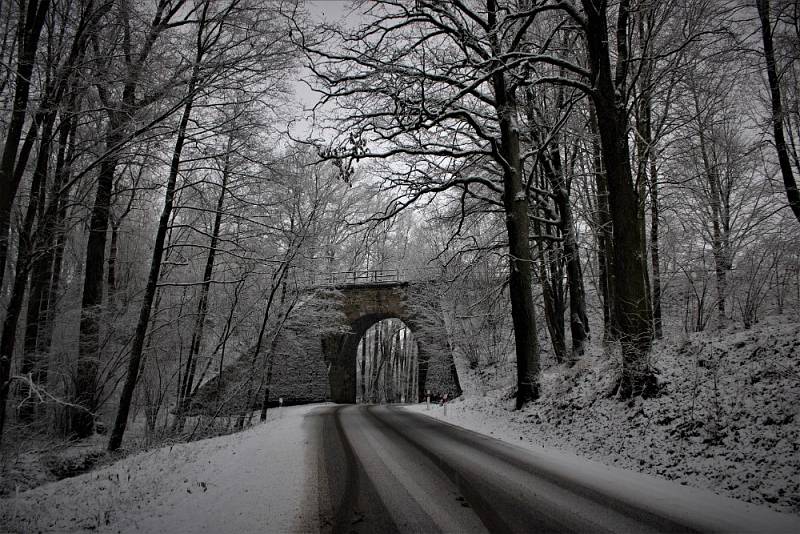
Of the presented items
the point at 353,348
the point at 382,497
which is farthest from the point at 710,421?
the point at 353,348

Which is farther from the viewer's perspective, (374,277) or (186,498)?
(374,277)

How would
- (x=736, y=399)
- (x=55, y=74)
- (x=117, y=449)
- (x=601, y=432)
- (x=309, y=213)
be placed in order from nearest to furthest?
(x=736, y=399), (x=55, y=74), (x=601, y=432), (x=117, y=449), (x=309, y=213)

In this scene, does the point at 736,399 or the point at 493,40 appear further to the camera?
the point at 493,40

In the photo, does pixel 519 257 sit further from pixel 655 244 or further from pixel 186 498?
pixel 186 498

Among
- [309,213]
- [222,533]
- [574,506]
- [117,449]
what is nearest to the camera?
[222,533]

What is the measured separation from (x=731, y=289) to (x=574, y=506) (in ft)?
27.9

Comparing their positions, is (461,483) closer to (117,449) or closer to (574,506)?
(574,506)

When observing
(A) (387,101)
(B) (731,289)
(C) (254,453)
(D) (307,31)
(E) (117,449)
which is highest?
(D) (307,31)

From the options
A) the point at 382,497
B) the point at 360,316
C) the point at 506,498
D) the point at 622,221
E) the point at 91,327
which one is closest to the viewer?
the point at 506,498

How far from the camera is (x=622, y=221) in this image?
7.14 metres

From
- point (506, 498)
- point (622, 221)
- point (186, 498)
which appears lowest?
point (186, 498)

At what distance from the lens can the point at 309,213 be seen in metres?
14.7

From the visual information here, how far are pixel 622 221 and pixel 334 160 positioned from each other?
16.2 ft

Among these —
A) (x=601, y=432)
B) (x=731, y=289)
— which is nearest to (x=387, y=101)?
(x=601, y=432)
